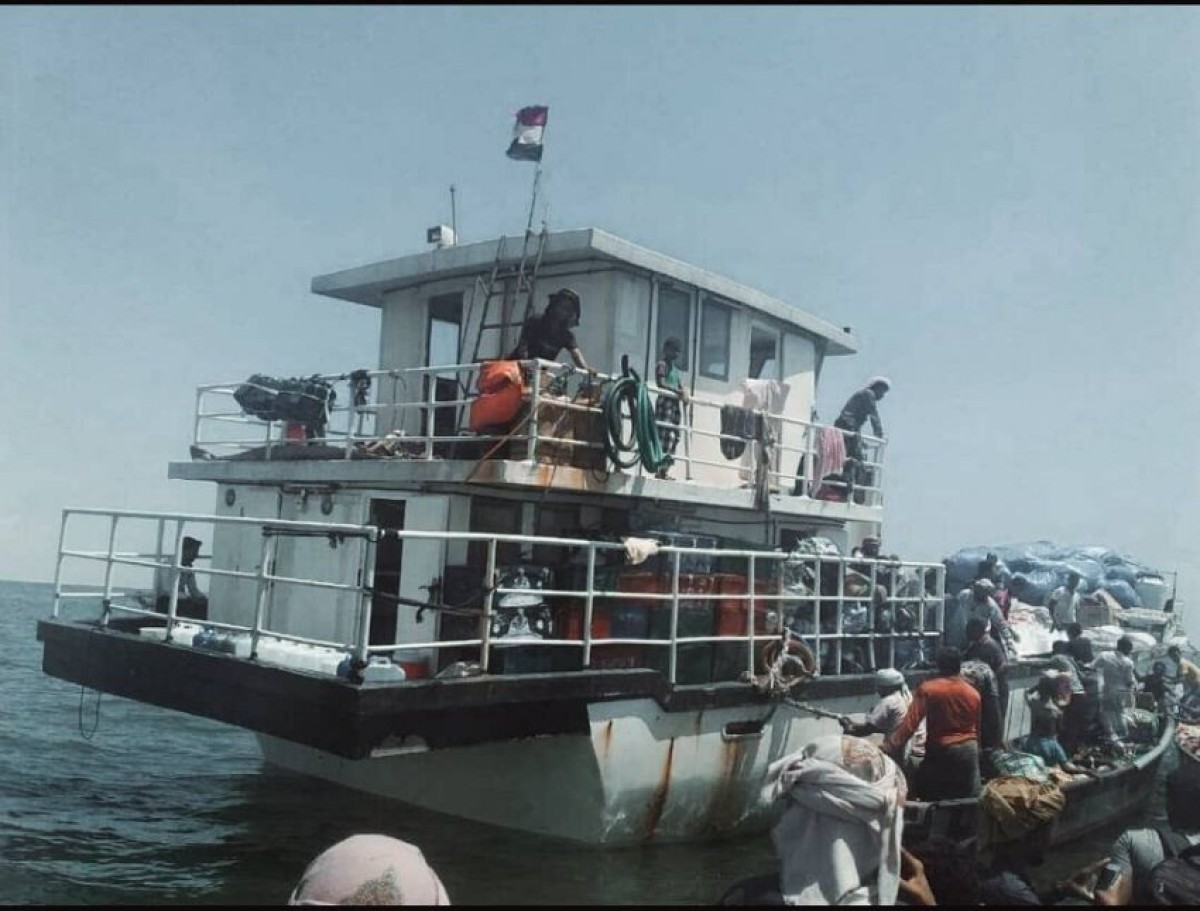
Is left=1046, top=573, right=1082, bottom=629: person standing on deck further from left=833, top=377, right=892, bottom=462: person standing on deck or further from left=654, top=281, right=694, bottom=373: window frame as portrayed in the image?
left=654, top=281, right=694, bottom=373: window frame

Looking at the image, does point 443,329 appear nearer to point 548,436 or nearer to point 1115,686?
point 548,436

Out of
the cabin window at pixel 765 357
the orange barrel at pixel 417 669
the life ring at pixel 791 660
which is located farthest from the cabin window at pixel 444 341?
the life ring at pixel 791 660

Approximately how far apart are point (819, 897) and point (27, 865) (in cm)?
679

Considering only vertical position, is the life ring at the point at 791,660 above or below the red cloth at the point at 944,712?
above

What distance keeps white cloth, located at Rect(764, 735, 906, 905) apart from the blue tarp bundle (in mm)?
15427

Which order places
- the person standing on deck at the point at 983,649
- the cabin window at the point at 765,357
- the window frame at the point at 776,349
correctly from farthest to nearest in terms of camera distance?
the cabin window at the point at 765,357
the window frame at the point at 776,349
the person standing on deck at the point at 983,649

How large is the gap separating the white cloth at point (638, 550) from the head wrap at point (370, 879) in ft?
16.5

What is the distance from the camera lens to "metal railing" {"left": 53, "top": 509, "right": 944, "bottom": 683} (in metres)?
7.17

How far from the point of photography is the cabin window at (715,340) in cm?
1135

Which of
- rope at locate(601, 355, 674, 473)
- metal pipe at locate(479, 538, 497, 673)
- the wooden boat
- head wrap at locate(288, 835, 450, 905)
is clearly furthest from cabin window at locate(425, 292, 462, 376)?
head wrap at locate(288, 835, 450, 905)

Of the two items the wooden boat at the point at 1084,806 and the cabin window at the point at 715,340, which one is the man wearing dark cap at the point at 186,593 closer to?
the cabin window at the point at 715,340

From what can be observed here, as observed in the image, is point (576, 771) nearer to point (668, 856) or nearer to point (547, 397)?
point (668, 856)

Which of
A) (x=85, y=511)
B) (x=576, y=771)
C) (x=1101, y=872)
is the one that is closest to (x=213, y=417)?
(x=85, y=511)

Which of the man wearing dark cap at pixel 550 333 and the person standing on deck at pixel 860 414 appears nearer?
the man wearing dark cap at pixel 550 333
